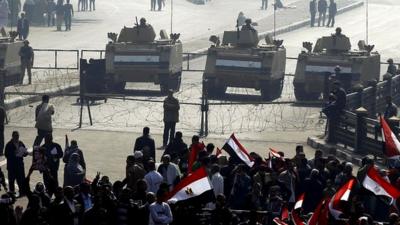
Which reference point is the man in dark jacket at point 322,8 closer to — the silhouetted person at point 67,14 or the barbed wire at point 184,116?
the silhouetted person at point 67,14

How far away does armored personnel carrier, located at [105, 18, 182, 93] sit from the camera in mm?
41375

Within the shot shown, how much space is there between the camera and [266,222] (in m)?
20.3

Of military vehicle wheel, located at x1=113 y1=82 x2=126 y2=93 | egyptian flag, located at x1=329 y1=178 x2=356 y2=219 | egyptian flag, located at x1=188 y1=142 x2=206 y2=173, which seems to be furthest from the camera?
military vehicle wheel, located at x1=113 y1=82 x2=126 y2=93

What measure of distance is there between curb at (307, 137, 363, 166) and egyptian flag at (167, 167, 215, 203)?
32.4ft

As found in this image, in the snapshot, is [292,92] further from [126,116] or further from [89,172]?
[89,172]

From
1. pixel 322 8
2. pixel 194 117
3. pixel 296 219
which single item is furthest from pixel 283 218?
pixel 322 8

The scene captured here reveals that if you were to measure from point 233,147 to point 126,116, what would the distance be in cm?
1261

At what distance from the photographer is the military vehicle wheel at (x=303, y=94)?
41.2 m

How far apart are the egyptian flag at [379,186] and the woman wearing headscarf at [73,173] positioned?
540cm

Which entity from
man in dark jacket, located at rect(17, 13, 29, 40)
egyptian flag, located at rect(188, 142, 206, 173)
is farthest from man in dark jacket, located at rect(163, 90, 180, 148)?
man in dark jacket, located at rect(17, 13, 29, 40)

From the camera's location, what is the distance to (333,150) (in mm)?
30344

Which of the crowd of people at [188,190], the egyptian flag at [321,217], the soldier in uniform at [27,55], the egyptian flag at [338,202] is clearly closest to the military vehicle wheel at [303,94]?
the soldier in uniform at [27,55]

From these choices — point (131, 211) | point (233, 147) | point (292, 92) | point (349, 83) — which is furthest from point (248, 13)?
point (131, 211)

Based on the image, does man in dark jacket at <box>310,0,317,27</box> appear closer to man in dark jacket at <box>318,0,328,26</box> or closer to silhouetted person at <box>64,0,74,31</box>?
man in dark jacket at <box>318,0,328,26</box>
